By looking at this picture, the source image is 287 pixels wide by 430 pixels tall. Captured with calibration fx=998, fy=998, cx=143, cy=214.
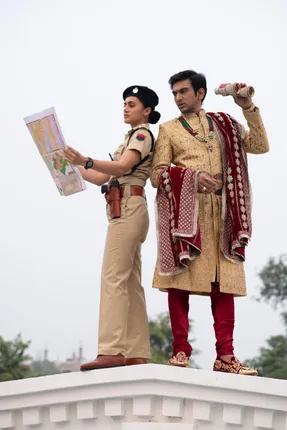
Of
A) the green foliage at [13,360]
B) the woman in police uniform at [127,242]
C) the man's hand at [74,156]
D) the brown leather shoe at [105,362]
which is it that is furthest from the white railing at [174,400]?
the green foliage at [13,360]

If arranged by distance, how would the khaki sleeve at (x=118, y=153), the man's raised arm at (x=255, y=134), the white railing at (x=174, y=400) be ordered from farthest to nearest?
1. the khaki sleeve at (x=118, y=153)
2. the man's raised arm at (x=255, y=134)
3. the white railing at (x=174, y=400)

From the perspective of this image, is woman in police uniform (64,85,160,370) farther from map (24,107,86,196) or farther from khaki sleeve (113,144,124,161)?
map (24,107,86,196)

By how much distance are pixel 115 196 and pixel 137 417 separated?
1.50m

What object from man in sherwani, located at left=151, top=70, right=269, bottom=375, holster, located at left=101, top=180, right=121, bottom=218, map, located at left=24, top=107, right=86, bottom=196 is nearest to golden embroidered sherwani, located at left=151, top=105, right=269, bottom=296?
man in sherwani, located at left=151, top=70, right=269, bottom=375

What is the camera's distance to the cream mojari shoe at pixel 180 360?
20.8 feet

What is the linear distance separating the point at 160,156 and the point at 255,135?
0.65 metres

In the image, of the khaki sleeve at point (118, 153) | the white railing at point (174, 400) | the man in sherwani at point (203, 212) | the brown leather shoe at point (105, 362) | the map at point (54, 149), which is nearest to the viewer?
the white railing at point (174, 400)

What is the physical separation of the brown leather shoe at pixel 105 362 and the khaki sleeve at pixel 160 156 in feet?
3.82

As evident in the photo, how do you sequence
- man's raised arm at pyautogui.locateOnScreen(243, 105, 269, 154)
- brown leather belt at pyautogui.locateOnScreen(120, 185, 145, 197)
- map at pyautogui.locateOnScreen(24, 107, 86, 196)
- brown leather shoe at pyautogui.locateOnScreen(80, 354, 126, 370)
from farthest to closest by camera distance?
1. brown leather belt at pyautogui.locateOnScreen(120, 185, 145, 197)
2. man's raised arm at pyautogui.locateOnScreen(243, 105, 269, 154)
3. map at pyautogui.locateOnScreen(24, 107, 86, 196)
4. brown leather shoe at pyautogui.locateOnScreen(80, 354, 126, 370)

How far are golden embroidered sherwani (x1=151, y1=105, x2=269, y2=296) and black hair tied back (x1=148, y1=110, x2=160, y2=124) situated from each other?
0.33ft

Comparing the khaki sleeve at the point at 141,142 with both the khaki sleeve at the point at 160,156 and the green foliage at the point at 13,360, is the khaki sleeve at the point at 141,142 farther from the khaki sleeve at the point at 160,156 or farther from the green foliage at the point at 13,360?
the green foliage at the point at 13,360

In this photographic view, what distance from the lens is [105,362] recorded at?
6.34 m

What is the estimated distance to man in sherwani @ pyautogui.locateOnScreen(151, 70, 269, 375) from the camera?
646cm

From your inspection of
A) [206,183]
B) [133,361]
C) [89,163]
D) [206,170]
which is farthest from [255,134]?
[133,361]
